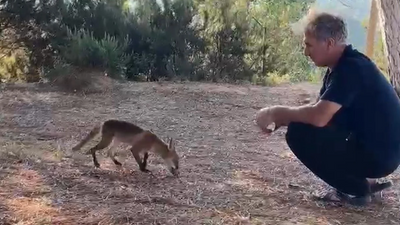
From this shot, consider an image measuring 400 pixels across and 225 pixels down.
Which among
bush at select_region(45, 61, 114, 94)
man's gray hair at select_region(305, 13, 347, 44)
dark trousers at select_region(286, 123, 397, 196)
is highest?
man's gray hair at select_region(305, 13, 347, 44)

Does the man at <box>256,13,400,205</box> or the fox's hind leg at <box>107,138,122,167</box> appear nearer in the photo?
the man at <box>256,13,400,205</box>

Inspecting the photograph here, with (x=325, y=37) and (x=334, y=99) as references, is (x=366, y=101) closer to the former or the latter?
(x=334, y=99)

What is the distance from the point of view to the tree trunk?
17.0 feet

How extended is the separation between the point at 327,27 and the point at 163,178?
1646 millimetres

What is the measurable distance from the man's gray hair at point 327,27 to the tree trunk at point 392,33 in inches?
79.8

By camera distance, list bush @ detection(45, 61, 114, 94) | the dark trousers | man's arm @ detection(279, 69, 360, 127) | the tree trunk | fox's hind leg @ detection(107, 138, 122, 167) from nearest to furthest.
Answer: man's arm @ detection(279, 69, 360, 127) < the dark trousers < fox's hind leg @ detection(107, 138, 122, 167) < the tree trunk < bush @ detection(45, 61, 114, 94)

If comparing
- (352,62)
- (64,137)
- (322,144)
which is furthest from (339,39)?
(64,137)

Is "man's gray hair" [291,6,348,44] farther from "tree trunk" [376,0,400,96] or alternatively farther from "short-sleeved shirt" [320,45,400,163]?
"tree trunk" [376,0,400,96]

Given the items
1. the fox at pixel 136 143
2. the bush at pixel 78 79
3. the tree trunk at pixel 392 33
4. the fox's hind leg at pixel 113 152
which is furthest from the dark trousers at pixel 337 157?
the bush at pixel 78 79

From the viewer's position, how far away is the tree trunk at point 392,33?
517 cm

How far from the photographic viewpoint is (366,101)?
338cm

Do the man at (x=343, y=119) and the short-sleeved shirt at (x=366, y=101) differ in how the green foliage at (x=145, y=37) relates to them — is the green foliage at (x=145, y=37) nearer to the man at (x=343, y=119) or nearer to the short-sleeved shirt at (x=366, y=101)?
the man at (x=343, y=119)

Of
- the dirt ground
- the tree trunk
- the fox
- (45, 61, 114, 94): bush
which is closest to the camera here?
the dirt ground

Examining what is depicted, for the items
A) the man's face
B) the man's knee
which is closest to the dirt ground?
the man's knee
